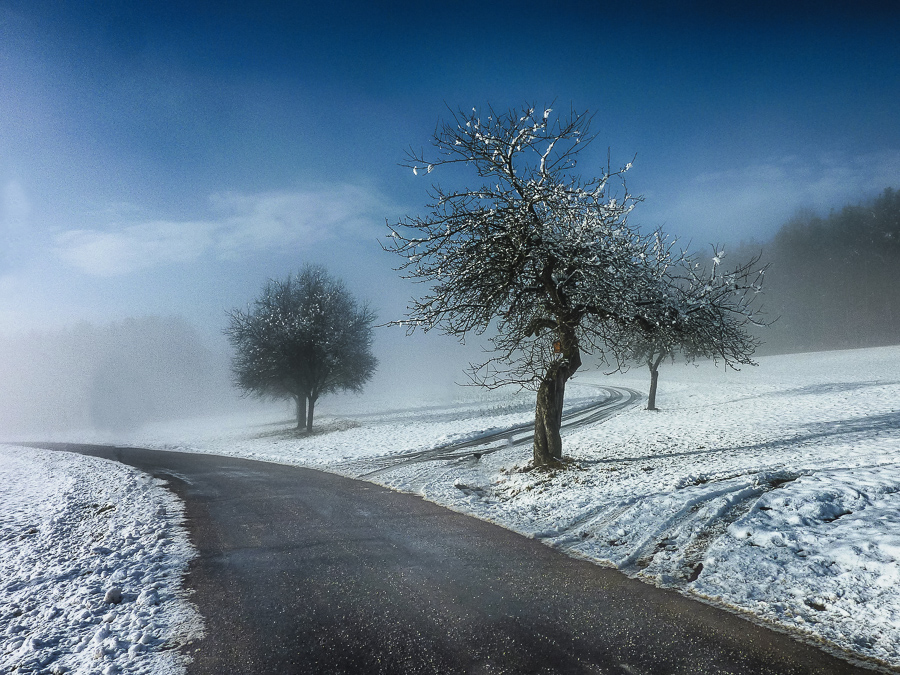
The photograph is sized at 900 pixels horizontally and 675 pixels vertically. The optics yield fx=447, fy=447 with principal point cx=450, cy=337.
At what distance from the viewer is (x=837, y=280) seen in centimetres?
6994

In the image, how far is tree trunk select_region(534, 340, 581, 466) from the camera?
38.9 ft

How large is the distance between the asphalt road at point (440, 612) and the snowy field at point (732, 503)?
21.2 inches

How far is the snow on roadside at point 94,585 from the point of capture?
4180 millimetres

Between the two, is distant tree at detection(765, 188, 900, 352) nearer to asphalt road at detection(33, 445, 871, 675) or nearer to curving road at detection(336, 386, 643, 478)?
curving road at detection(336, 386, 643, 478)

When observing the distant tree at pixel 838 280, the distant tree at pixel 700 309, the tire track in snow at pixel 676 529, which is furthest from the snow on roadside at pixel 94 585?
the distant tree at pixel 838 280

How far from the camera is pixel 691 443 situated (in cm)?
1521

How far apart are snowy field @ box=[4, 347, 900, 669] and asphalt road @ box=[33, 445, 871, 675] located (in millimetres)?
539

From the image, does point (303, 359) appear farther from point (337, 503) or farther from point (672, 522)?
point (672, 522)

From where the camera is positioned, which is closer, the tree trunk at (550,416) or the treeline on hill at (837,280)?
the tree trunk at (550,416)

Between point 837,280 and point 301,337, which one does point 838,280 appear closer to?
point 837,280

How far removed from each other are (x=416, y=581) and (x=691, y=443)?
12.9 meters

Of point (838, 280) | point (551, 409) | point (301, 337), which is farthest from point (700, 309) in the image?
point (838, 280)

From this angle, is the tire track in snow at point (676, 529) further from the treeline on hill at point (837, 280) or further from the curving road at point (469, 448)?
the treeline on hill at point (837, 280)

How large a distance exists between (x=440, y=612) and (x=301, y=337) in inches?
1004
